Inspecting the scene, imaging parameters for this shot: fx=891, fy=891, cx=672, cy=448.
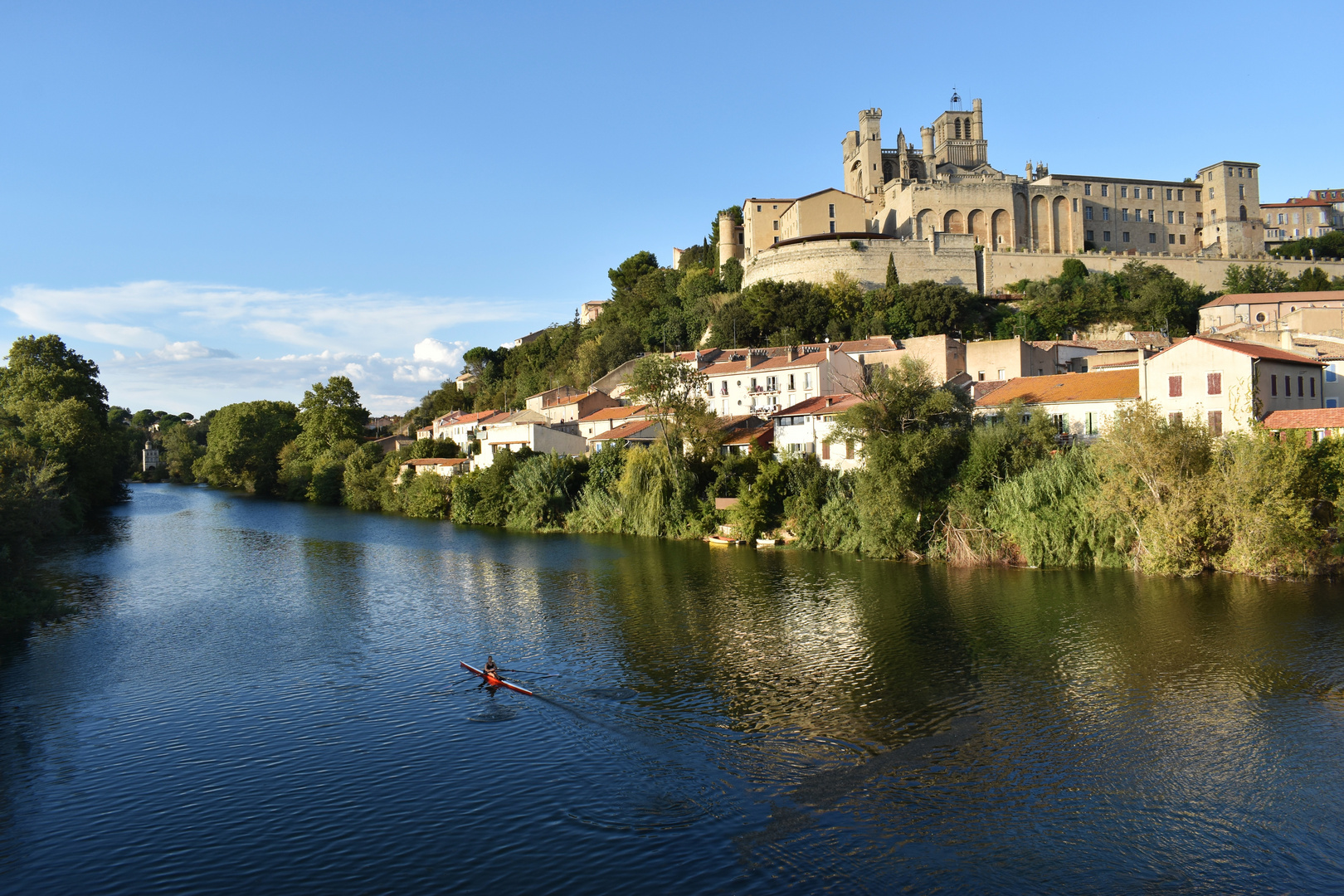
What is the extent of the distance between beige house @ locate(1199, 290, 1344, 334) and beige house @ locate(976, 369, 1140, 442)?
75.6 ft

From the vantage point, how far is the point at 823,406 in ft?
127

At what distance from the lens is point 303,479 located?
Result: 6512 centimetres

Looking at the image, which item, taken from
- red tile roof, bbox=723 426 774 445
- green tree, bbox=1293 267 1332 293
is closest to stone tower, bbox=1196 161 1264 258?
green tree, bbox=1293 267 1332 293

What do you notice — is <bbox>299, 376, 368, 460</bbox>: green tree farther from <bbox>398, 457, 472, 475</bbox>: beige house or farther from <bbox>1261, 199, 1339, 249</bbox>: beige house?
<bbox>1261, 199, 1339, 249</bbox>: beige house

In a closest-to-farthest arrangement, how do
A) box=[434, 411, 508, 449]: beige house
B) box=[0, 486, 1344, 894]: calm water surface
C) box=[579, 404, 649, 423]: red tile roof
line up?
1. box=[0, 486, 1344, 894]: calm water surface
2. box=[579, 404, 649, 423]: red tile roof
3. box=[434, 411, 508, 449]: beige house

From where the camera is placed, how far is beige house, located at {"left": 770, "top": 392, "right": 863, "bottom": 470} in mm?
36406

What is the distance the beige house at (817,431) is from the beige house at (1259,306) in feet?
92.0

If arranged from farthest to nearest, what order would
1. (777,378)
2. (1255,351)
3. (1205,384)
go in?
(777,378) < (1255,351) < (1205,384)

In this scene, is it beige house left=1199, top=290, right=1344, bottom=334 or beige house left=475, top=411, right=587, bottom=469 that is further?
beige house left=1199, top=290, right=1344, bottom=334

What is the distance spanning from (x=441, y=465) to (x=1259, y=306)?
50826mm

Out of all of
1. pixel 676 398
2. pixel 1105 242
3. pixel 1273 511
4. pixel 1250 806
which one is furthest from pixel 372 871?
pixel 1105 242

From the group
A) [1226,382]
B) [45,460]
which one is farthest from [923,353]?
[45,460]

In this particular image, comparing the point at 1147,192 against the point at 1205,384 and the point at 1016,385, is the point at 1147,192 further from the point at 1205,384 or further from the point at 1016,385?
the point at 1205,384

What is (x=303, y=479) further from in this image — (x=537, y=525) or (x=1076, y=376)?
(x=1076, y=376)
